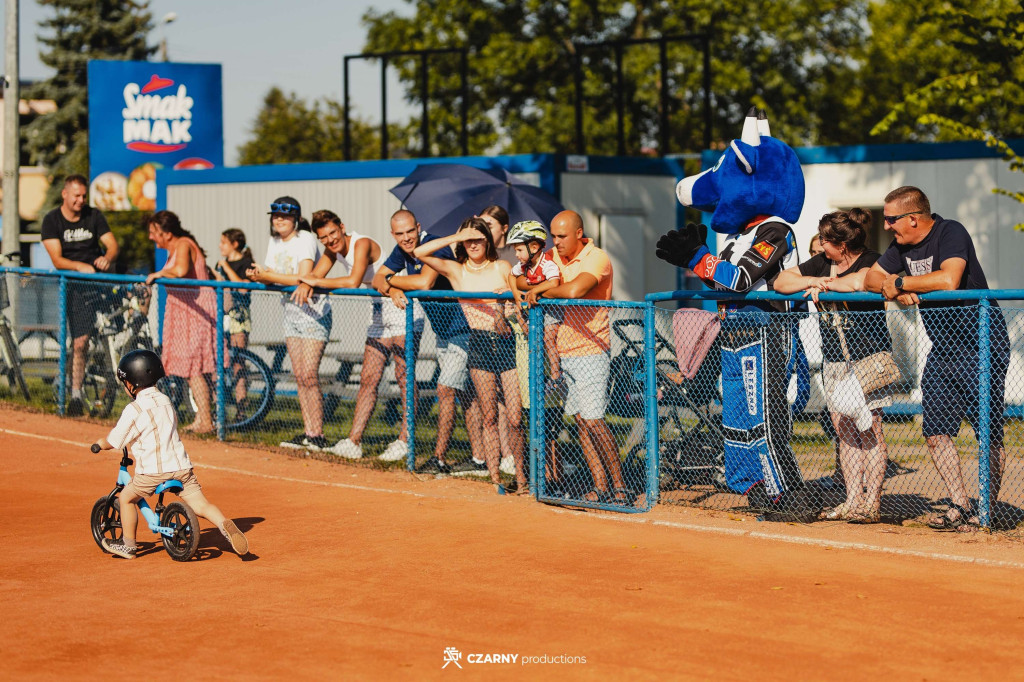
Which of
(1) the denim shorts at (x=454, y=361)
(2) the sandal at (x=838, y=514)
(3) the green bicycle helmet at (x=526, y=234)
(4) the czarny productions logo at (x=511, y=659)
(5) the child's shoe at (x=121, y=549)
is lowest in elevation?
(4) the czarny productions logo at (x=511, y=659)

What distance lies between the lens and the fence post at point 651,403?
8266mm

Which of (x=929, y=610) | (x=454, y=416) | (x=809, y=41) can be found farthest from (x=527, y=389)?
(x=809, y=41)

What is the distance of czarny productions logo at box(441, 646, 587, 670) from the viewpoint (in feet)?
17.1

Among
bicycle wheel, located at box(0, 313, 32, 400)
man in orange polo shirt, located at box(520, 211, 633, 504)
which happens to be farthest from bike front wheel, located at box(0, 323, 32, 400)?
man in orange polo shirt, located at box(520, 211, 633, 504)

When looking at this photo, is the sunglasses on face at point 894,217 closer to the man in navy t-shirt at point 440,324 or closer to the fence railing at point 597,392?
the fence railing at point 597,392

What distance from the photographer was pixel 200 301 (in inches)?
442

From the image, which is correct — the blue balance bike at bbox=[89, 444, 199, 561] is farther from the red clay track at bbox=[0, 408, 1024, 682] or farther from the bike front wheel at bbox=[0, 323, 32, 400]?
the bike front wheel at bbox=[0, 323, 32, 400]

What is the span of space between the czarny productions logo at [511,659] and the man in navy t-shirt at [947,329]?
3.33 meters

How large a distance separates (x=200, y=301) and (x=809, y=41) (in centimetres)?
3158

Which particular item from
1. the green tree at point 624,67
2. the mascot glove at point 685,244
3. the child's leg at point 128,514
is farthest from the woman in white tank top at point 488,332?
the green tree at point 624,67

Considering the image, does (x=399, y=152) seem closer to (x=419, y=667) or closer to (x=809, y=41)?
(x=809, y=41)

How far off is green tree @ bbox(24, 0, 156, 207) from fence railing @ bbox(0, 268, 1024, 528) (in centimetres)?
4040

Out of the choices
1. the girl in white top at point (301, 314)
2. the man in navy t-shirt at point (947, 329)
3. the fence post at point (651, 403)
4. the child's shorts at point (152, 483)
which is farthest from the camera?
the girl in white top at point (301, 314)

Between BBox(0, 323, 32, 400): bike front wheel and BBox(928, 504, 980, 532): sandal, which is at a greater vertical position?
BBox(0, 323, 32, 400): bike front wheel
